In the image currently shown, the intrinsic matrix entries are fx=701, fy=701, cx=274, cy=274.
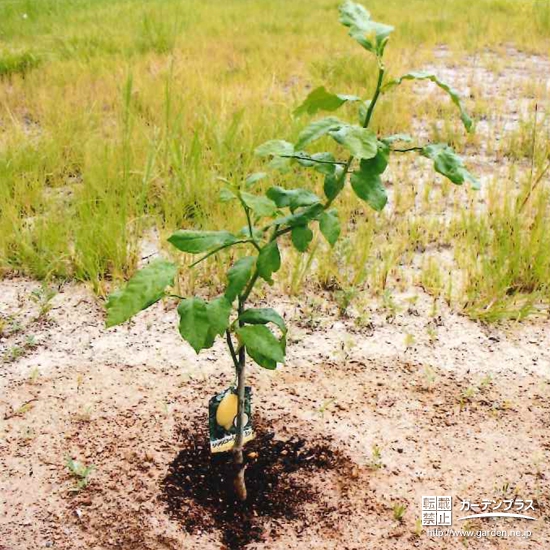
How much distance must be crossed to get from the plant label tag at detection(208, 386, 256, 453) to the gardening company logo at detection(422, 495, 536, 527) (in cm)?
44

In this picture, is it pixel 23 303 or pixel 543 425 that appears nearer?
pixel 543 425

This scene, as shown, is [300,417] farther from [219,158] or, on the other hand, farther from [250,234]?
[219,158]

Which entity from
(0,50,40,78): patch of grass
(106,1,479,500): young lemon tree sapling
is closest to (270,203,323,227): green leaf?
(106,1,479,500): young lemon tree sapling

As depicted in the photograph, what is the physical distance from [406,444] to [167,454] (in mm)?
561

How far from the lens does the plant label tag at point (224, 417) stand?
1433 millimetres

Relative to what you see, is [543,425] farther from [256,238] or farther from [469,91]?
[469,91]

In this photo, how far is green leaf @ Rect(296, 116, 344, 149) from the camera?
108 centimetres

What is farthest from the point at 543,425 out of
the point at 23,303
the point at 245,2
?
the point at 245,2

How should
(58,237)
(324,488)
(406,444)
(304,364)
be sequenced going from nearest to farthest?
(324,488) → (406,444) → (304,364) → (58,237)

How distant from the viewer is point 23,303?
217 centimetres

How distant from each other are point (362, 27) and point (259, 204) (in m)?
0.33

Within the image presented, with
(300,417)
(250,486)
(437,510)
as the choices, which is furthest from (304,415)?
(437,510)

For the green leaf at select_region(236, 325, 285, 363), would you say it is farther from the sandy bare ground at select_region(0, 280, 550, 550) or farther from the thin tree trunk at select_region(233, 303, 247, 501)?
the sandy bare ground at select_region(0, 280, 550, 550)

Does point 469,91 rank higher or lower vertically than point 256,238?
lower
